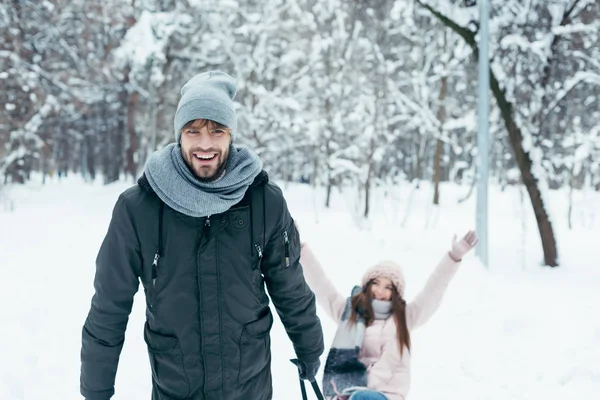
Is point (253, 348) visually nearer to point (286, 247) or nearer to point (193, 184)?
point (286, 247)

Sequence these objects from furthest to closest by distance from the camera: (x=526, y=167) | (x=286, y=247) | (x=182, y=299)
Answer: (x=526, y=167) < (x=286, y=247) < (x=182, y=299)

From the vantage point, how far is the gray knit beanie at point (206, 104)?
2.17 m

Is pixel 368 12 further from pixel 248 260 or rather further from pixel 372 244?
pixel 248 260

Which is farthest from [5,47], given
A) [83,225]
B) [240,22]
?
[240,22]

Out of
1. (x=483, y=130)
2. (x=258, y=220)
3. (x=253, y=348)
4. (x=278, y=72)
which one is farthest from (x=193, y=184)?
(x=278, y=72)

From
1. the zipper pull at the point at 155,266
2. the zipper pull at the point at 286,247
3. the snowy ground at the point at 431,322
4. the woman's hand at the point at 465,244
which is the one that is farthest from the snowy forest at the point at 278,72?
the zipper pull at the point at 155,266

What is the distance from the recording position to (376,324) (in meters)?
3.83

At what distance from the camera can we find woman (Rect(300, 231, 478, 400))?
366cm

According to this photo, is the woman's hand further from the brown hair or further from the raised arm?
the brown hair

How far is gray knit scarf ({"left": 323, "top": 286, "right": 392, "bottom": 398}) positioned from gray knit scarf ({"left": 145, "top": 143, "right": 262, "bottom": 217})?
1.96 meters

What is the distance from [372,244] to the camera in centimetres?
1039

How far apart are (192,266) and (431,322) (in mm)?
5033

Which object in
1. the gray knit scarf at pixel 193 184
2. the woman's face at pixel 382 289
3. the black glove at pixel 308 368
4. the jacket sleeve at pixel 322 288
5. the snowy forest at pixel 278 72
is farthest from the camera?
the snowy forest at pixel 278 72

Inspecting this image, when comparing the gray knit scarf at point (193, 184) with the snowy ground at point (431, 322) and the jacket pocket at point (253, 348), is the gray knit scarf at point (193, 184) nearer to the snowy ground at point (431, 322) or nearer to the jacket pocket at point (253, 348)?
the jacket pocket at point (253, 348)
